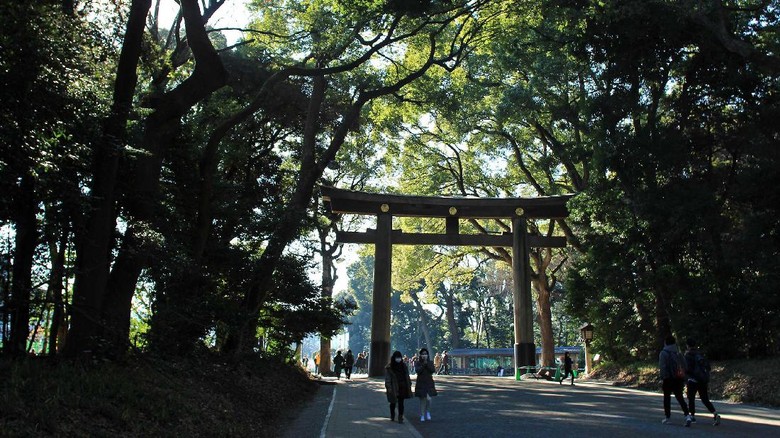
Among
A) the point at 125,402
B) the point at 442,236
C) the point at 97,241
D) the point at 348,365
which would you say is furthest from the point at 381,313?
the point at 125,402

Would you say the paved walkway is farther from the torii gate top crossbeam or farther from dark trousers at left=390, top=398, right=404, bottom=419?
the torii gate top crossbeam

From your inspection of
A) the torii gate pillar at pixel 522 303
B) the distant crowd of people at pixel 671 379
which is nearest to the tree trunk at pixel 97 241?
the distant crowd of people at pixel 671 379

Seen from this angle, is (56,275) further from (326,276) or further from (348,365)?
(326,276)

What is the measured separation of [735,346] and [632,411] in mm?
7873

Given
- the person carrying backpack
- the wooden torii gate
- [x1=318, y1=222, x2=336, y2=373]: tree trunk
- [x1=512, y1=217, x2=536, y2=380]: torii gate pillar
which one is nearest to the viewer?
the person carrying backpack

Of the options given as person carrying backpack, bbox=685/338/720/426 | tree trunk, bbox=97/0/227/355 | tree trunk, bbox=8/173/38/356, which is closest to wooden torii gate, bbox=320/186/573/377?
tree trunk, bbox=97/0/227/355

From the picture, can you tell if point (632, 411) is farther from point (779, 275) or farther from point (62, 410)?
point (62, 410)

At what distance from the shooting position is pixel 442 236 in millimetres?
25953

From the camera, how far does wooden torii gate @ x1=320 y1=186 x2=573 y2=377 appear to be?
79.1ft

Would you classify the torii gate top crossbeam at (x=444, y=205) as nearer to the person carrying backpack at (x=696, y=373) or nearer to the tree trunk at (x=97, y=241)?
the person carrying backpack at (x=696, y=373)

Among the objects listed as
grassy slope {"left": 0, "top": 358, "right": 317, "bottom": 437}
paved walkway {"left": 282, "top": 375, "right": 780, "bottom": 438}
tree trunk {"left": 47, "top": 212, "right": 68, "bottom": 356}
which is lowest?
paved walkway {"left": 282, "top": 375, "right": 780, "bottom": 438}

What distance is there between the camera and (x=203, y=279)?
43.0 feet

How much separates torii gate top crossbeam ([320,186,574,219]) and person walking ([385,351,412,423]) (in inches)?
529

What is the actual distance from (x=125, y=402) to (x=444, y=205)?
19.8m
